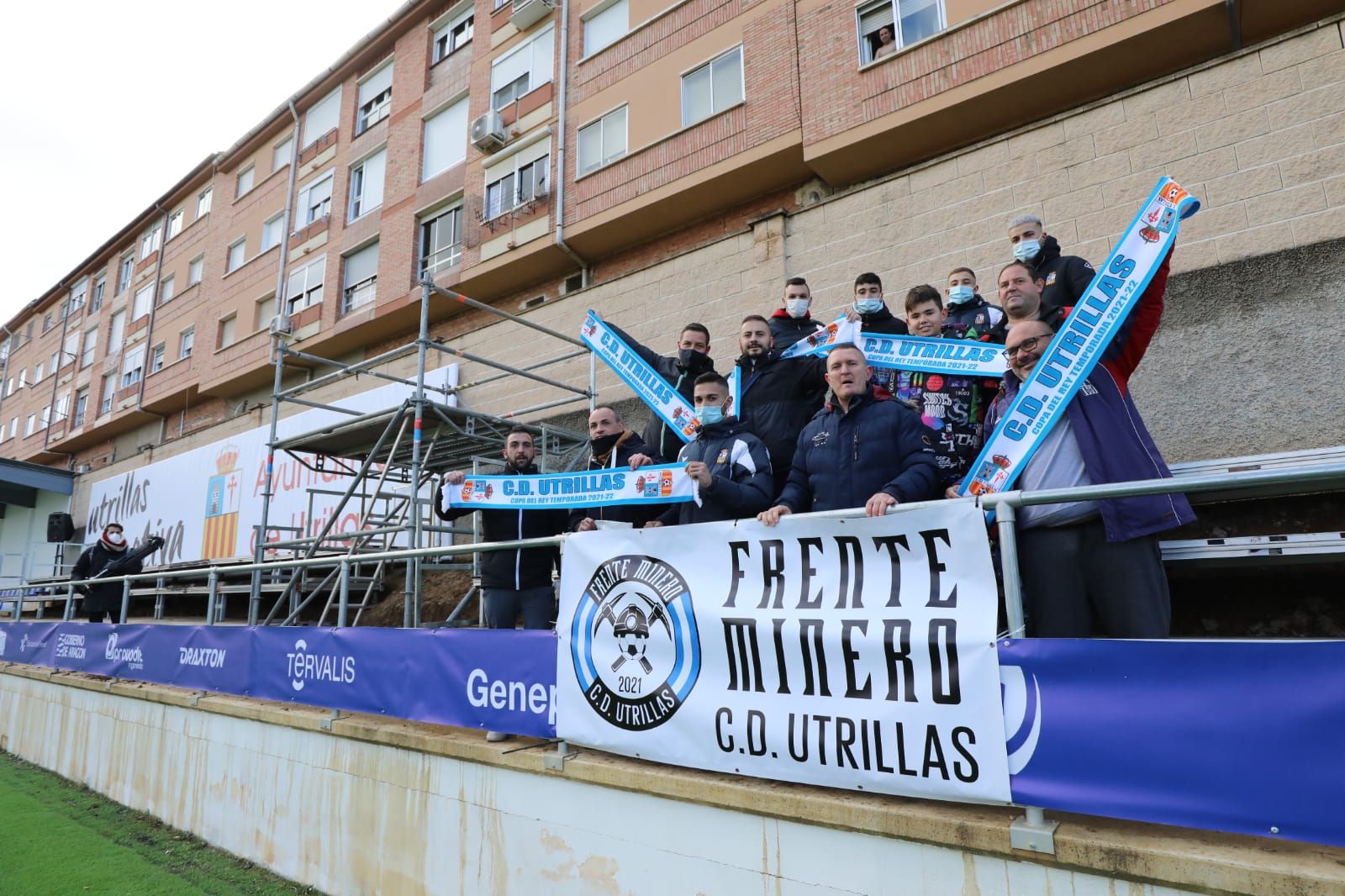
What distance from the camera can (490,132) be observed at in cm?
1673

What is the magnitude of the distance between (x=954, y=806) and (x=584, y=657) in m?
1.96

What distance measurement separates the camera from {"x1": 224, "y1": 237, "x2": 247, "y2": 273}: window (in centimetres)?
2443

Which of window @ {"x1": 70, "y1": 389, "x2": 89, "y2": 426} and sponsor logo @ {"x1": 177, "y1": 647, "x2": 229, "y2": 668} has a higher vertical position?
window @ {"x1": 70, "y1": 389, "x2": 89, "y2": 426}

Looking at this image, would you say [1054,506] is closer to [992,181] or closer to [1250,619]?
[1250,619]

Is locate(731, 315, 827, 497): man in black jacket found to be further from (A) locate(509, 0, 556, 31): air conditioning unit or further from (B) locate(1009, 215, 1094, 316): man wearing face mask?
(A) locate(509, 0, 556, 31): air conditioning unit

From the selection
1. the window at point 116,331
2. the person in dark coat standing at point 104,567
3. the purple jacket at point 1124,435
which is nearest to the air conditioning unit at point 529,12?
the person in dark coat standing at point 104,567

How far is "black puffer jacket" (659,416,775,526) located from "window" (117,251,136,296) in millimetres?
35055

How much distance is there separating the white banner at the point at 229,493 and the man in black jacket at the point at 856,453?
10776mm

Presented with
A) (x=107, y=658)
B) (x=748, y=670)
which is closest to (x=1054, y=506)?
(x=748, y=670)

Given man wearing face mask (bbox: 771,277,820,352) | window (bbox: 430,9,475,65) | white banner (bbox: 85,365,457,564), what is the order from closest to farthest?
man wearing face mask (bbox: 771,277,820,352) < white banner (bbox: 85,365,457,564) < window (bbox: 430,9,475,65)

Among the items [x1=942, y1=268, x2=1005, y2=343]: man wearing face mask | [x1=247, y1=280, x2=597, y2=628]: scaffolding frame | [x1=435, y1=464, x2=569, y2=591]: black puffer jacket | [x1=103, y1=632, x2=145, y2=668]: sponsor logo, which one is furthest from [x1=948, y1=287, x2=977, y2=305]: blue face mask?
[x1=103, y1=632, x2=145, y2=668]: sponsor logo

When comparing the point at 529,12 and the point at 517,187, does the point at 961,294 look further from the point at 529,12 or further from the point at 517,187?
the point at 529,12

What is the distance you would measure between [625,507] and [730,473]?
51.6 inches

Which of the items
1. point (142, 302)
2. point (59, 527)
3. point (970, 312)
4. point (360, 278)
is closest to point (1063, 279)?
point (970, 312)
